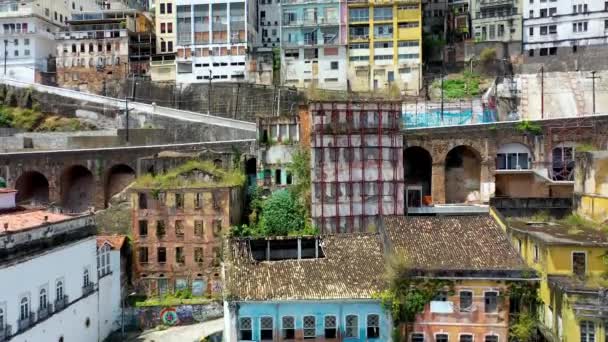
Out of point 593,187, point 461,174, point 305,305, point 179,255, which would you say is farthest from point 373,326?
point 461,174

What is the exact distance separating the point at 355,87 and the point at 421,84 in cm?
753

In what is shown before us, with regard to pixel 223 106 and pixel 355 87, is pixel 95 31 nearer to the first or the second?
pixel 223 106

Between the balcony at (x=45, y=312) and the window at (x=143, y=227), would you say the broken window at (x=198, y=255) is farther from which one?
the balcony at (x=45, y=312)

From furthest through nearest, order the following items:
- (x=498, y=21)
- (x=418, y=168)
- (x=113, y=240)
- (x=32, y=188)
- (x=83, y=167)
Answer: (x=498, y=21) → (x=32, y=188) → (x=83, y=167) → (x=418, y=168) → (x=113, y=240)

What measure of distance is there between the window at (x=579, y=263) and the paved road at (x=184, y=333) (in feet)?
69.1

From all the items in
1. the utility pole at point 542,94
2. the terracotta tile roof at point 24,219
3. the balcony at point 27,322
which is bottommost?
the balcony at point 27,322

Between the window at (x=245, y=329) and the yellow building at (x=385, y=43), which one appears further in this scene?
the yellow building at (x=385, y=43)

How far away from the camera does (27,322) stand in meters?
30.4

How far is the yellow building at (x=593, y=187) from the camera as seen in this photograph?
118ft

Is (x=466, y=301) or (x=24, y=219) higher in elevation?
(x=24, y=219)

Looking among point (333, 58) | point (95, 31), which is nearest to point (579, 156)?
point (333, 58)

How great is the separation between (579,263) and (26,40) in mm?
73840

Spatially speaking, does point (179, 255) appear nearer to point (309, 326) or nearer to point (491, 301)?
point (309, 326)

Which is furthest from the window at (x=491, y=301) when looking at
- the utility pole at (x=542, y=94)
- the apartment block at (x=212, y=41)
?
the apartment block at (x=212, y=41)
